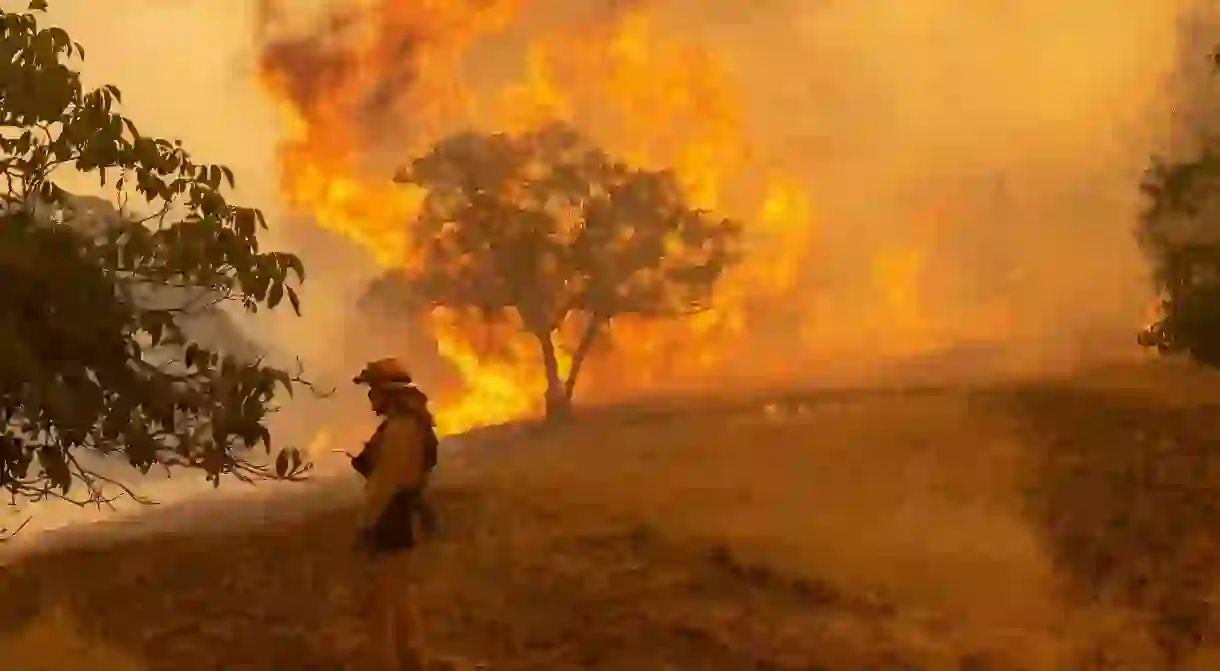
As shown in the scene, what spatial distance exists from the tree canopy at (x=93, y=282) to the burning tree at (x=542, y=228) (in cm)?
1667

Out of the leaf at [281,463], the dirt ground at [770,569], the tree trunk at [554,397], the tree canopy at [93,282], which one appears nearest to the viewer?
the tree canopy at [93,282]

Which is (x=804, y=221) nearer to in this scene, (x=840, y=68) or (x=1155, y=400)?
(x=840, y=68)

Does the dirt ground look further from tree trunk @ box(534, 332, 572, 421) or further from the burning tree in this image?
tree trunk @ box(534, 332, 572, 421)

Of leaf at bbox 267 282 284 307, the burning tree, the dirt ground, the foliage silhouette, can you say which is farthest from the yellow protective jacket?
the burning tree

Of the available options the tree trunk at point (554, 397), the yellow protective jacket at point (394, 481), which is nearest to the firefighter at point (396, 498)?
the yellow protective jacket at point (394, 481)

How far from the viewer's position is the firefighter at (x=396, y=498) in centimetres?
681

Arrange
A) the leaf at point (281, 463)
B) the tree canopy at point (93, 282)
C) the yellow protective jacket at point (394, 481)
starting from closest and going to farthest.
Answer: the tree canopy at point (93, 282) < the leaf at point (281, 463) < the yellow protective jacket at point (394, 481)

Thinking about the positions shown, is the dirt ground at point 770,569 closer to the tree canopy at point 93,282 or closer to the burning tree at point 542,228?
the tree canopy at point 93,282

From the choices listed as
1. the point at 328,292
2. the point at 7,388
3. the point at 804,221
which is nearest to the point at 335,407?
the point at 328,292

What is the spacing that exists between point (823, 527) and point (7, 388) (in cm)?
863

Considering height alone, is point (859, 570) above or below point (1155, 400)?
below

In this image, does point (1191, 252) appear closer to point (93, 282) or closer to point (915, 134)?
point (93, 282)

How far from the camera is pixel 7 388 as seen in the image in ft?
20.7

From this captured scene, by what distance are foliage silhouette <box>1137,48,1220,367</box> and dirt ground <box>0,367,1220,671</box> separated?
87 cm
